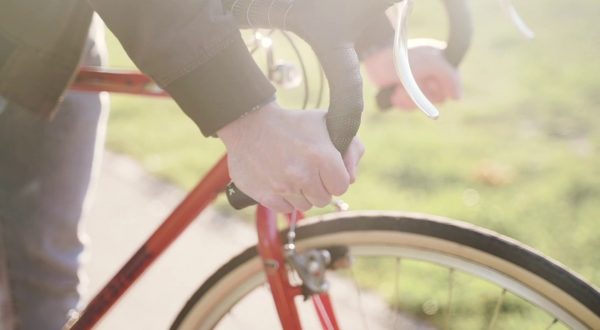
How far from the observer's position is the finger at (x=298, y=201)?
927 millimetres

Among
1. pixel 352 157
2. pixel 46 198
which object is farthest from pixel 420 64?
pixel 46 198

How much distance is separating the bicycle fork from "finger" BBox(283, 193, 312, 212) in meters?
0.32

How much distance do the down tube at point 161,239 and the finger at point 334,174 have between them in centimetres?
40

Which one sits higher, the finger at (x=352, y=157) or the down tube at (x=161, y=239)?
the finger at (x=352, y=157)

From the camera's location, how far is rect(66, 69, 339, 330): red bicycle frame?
1.26 meters

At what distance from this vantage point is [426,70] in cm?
137

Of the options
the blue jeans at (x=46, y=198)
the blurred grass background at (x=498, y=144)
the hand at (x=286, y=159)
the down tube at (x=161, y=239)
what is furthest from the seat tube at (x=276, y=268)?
the blurred grass background at (x=498, y=144)

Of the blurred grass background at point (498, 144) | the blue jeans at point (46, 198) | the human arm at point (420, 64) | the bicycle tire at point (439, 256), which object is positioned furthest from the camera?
the blurred grass background at point (498, 144)

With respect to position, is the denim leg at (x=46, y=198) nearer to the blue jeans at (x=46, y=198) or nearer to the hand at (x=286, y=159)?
the blue jeans at (x=46, y=198)

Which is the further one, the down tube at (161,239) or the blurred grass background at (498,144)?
the blurred grass background at (498,144)

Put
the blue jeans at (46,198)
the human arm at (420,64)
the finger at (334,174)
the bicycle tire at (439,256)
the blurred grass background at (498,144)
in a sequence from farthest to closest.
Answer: the blurred grass background at (498,144), the blue jeans at (46,198), the human arm at (420,64), the bicycle tire at (439,256), the finger at (334,174)

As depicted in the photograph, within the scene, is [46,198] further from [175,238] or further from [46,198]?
[175,238]

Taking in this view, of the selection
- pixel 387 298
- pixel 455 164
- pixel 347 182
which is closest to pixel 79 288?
pixel 387 298

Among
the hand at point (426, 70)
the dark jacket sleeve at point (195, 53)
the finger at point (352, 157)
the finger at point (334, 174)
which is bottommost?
the finger at point (334, 174)
